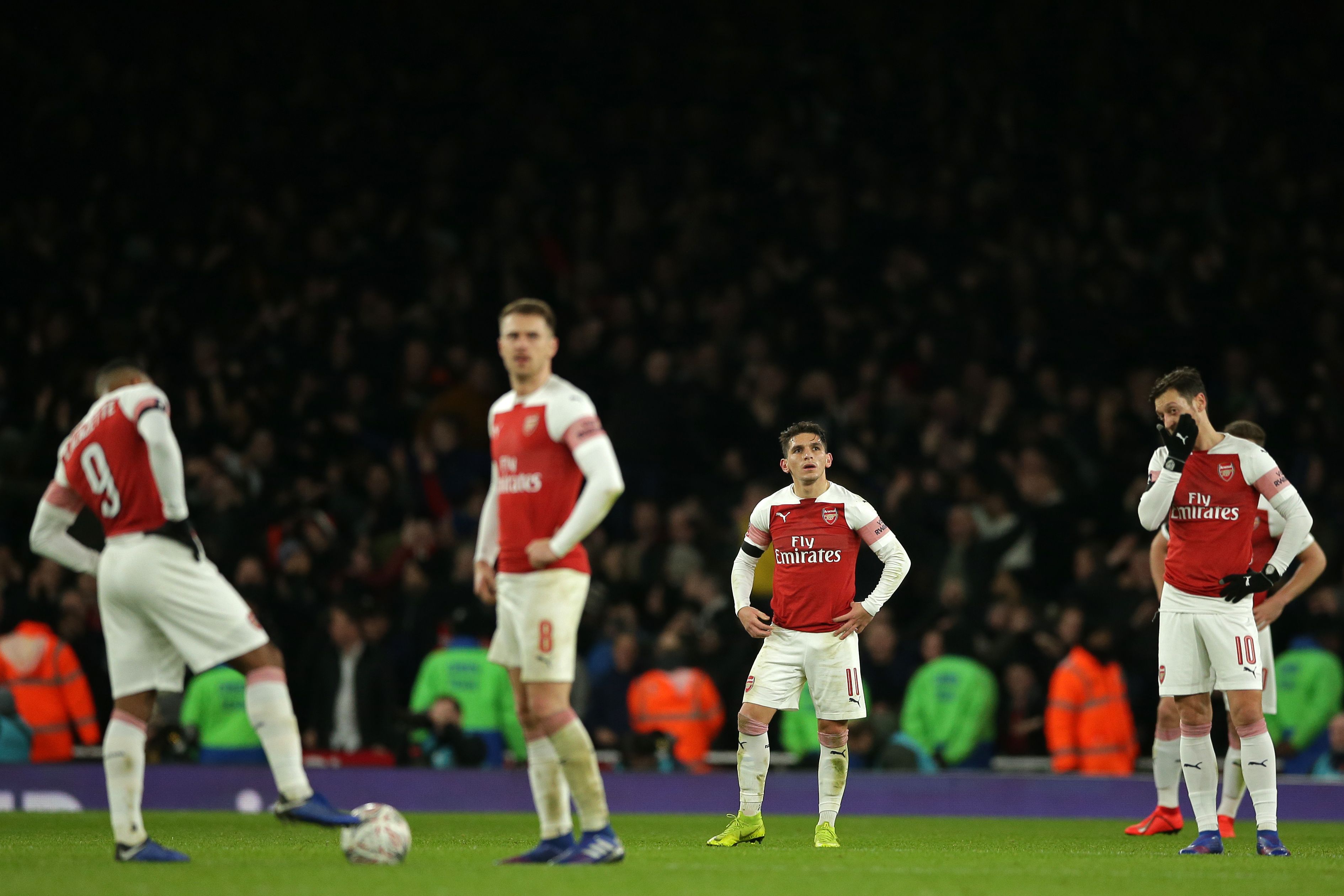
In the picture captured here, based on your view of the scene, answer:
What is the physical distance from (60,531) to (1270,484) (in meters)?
6.47

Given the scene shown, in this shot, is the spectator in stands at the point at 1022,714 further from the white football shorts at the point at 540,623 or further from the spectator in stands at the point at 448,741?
the white football shorts at the point at 540,623

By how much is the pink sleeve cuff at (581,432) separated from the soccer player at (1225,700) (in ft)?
14.9

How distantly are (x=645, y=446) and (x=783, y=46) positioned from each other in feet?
24.3

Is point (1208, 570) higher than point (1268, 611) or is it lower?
higher

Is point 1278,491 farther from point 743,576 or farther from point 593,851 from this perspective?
point 593,851

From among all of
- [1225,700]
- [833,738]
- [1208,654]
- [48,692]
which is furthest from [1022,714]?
[48,692]

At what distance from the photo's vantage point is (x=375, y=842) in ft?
25.3

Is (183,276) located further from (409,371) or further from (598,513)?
(598,513)

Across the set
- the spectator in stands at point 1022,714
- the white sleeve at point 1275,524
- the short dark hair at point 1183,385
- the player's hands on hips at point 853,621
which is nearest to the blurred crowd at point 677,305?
the spectator in stands at point 1022,714

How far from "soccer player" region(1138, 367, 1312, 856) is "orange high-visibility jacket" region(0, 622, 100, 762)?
10.2 meters

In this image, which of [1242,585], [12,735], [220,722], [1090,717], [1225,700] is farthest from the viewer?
[220,722]

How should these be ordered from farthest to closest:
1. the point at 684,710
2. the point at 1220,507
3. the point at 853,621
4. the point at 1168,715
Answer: the point at 684,710, the point at 1168,715, the point at 853,621, the point at 1220,507

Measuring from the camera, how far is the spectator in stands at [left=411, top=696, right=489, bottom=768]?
51.2 feet

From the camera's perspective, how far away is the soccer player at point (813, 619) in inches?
408
